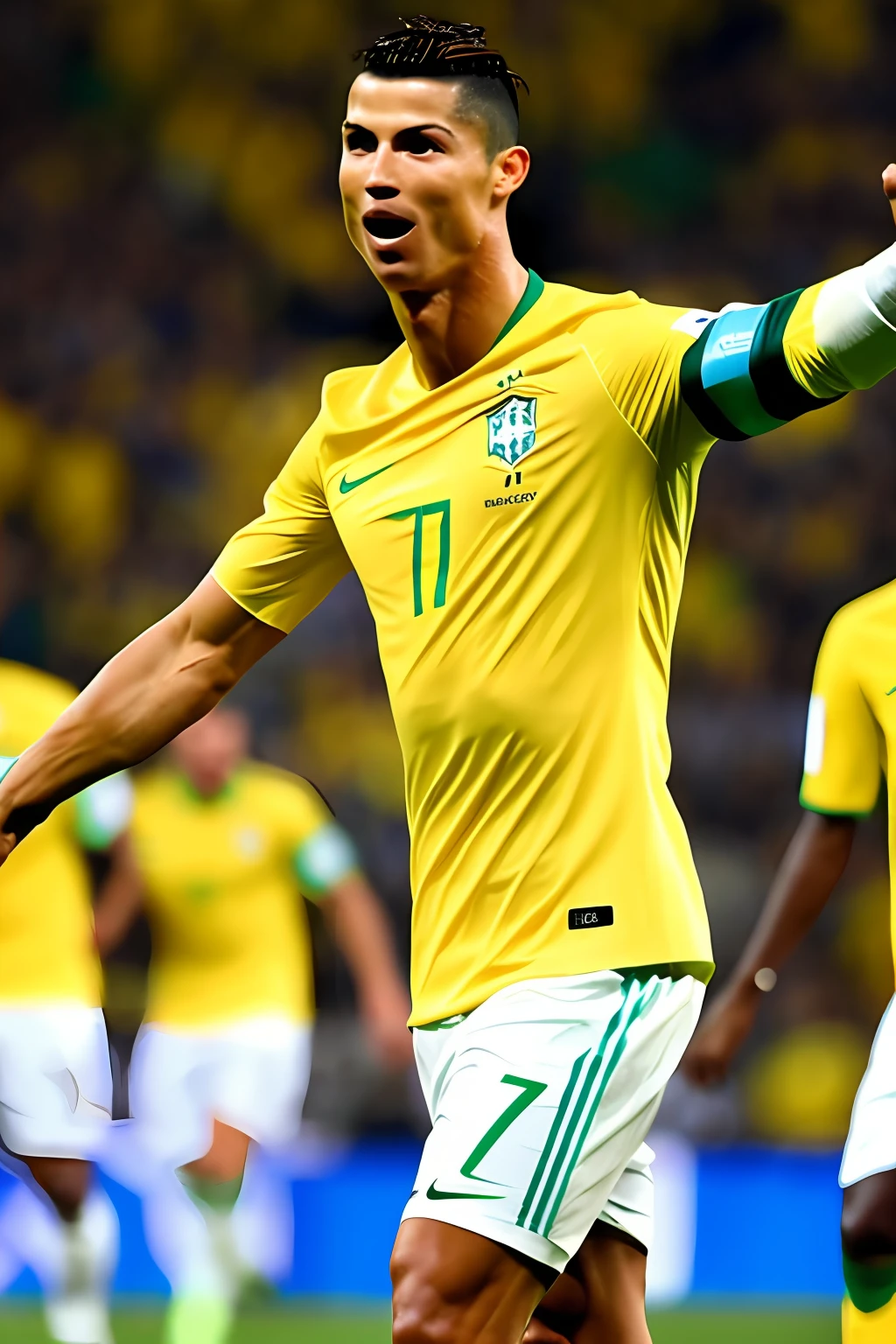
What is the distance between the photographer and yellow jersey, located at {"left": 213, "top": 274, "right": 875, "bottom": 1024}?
2973 millimetres

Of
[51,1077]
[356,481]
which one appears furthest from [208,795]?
[356,481]

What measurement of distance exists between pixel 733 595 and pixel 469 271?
8546 millimetres

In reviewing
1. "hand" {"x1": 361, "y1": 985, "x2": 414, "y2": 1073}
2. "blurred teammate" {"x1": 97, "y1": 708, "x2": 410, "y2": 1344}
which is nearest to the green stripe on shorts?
"hand" {"x1": 361, "y1": 985, "x2": 414, "y2": 1073}

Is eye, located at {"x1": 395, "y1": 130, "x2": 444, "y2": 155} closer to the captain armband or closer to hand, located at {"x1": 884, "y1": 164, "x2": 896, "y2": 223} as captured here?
the captain armband

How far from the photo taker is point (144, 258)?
40.0 ft

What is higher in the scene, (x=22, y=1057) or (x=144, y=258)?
(x=144, y=258)

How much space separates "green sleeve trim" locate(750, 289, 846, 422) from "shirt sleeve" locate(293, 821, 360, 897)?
16.2 ft

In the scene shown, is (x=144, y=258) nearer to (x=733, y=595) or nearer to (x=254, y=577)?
(x=733, y=595)

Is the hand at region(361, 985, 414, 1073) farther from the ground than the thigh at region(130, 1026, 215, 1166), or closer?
farther from the ground

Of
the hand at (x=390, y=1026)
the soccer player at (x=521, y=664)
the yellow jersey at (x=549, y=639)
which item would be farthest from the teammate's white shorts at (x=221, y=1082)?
the yellow jersey at (x=549, y=639)

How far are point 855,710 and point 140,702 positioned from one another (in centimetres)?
176

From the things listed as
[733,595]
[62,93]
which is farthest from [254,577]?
[62,93]

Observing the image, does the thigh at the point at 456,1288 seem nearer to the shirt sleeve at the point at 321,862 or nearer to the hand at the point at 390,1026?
the hand at the point at 390,1026

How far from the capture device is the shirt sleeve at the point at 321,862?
7539mm
